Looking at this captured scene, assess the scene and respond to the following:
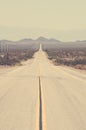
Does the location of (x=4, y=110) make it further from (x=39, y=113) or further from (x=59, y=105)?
(x=59, y=105)

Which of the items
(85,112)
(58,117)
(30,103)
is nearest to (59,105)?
(30,103)

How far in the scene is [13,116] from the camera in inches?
519

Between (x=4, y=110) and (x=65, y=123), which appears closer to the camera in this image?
(x=65, y=123)

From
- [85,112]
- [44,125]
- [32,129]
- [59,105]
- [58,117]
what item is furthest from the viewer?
[59,105]

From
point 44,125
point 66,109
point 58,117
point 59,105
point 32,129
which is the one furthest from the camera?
point 59,105

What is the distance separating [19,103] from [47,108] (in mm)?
1896

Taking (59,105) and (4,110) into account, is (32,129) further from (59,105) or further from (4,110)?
(59,105)

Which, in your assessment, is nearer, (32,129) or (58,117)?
(32,129)

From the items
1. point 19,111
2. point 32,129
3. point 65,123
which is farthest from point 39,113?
point 32,129

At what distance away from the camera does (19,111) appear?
47.4 feet

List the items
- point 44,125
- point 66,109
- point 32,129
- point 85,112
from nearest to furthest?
point 32,129 → point 44,125 → point 85,112 → point 66,109

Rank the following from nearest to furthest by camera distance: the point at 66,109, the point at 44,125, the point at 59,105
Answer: the point at 44,125 → the point at 66,109 → the point at 59,105

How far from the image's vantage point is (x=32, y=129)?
10.8 metres

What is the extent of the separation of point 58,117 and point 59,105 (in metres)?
3.46
